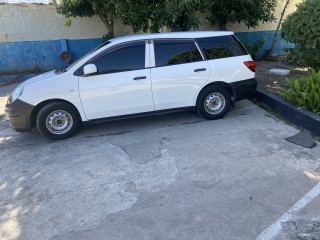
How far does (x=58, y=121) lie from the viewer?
5.20m

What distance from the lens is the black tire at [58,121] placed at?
16.5 feet

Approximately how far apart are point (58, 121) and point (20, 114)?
1.98ft

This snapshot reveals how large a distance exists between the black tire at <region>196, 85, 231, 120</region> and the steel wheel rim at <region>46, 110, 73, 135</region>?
2.35 meters

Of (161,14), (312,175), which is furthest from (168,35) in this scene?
(312,175)

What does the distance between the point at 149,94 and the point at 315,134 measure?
110 inches

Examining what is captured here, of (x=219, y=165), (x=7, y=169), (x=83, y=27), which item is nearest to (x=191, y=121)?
(x=219, y=165)

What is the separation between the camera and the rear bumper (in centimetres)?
577

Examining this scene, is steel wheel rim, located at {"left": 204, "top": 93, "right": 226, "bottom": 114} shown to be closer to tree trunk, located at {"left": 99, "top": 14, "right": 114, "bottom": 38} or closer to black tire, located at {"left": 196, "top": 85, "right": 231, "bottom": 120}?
black tire, located at {"left": 196, "top": 85, "right": 231, "bottom": 120}

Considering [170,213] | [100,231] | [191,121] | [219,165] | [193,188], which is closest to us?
[100,231]

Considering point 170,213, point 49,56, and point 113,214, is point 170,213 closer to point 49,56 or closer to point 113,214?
point 113,214

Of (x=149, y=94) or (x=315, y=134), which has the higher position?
(x=149, y=94)

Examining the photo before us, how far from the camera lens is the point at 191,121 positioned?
19.1 ft

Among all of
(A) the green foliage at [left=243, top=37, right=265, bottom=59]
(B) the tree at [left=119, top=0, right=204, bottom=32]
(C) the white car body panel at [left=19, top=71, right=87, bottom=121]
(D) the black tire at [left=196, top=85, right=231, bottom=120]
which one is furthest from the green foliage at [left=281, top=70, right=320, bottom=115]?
(A) the green foliage at [left=243, top=37, right=265, bottom=59]

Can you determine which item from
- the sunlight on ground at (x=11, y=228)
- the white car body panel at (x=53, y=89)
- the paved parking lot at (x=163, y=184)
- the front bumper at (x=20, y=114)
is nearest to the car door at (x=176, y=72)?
the paved parking lot at (x=163, y=184)
